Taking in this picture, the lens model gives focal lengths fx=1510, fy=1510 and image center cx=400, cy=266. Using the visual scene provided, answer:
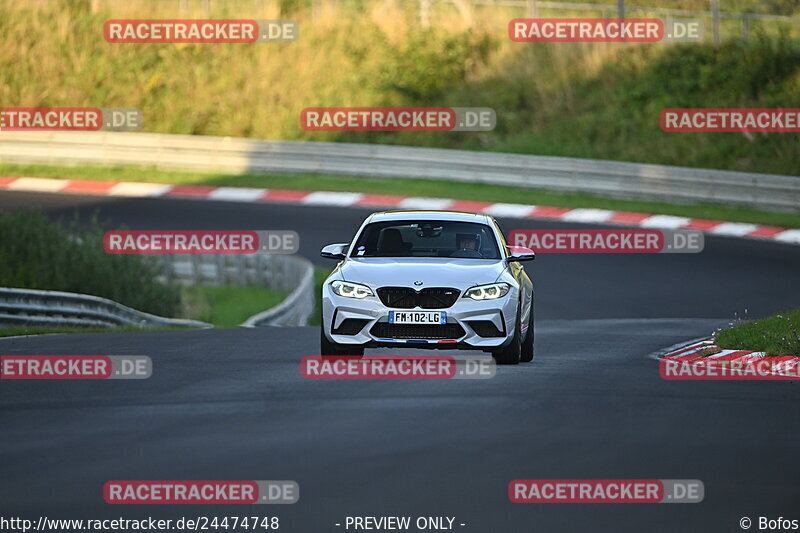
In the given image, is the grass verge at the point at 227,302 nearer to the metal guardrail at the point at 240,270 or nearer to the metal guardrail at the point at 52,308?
the metal guardrail at the point at 240,270

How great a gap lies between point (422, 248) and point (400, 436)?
4451 mm

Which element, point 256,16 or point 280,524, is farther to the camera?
point 256,16

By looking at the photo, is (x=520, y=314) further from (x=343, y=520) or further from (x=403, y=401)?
(x=343, y=520)

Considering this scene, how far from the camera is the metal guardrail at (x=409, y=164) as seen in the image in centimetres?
3195

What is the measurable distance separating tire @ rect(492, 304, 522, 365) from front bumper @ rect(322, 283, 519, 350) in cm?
29

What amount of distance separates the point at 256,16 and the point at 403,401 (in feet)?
114

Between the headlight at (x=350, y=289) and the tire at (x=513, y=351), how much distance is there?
1388 mm

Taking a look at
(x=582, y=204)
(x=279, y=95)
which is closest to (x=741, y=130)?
(x=582, y=204)

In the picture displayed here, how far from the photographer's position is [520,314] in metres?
14.3

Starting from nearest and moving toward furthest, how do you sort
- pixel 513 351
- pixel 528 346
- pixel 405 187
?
pixel 513 351
pixel 528 346
pixel 405 187

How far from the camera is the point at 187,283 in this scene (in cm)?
2784

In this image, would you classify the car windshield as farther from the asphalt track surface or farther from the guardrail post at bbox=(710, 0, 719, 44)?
the guardrail post at bbox=(710, 0, 719, 44)

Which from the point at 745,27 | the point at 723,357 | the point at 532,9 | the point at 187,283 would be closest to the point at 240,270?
the point at 187,283

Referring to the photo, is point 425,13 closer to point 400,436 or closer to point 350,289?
point 350,289
